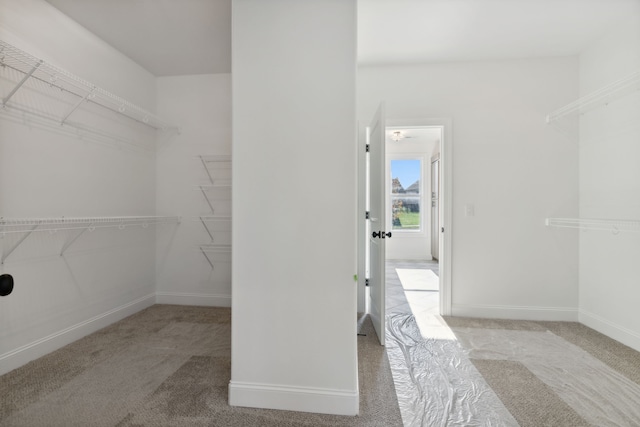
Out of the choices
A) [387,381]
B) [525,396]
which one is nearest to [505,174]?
[525,396]

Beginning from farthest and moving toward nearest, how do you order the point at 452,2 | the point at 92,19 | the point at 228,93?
the point at 228,93
the point at 92,19
the point at 452,2

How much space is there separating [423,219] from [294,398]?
18.2 feet

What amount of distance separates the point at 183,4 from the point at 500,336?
369cm

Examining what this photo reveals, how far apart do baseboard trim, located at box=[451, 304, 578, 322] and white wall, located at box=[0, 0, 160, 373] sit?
3.39 m

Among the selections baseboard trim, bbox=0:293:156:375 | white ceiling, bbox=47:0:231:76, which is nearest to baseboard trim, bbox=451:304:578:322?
baseboard trim, bbox=0:293:156:375

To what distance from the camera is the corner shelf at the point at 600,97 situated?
2.21m

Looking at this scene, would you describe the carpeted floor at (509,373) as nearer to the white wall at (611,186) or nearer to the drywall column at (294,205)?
the white wall at (611,186)

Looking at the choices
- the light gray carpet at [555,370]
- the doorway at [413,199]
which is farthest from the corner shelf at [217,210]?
the doorway at [413,199]

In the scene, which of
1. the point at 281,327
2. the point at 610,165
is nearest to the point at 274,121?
the point at 281,327

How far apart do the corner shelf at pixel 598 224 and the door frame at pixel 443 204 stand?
3.14 feet

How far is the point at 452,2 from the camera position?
6.81 ft

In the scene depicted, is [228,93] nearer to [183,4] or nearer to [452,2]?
[183,4]

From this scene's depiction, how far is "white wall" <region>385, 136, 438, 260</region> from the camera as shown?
6375mm

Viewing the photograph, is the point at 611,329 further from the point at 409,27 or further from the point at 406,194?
the point at 406,194
